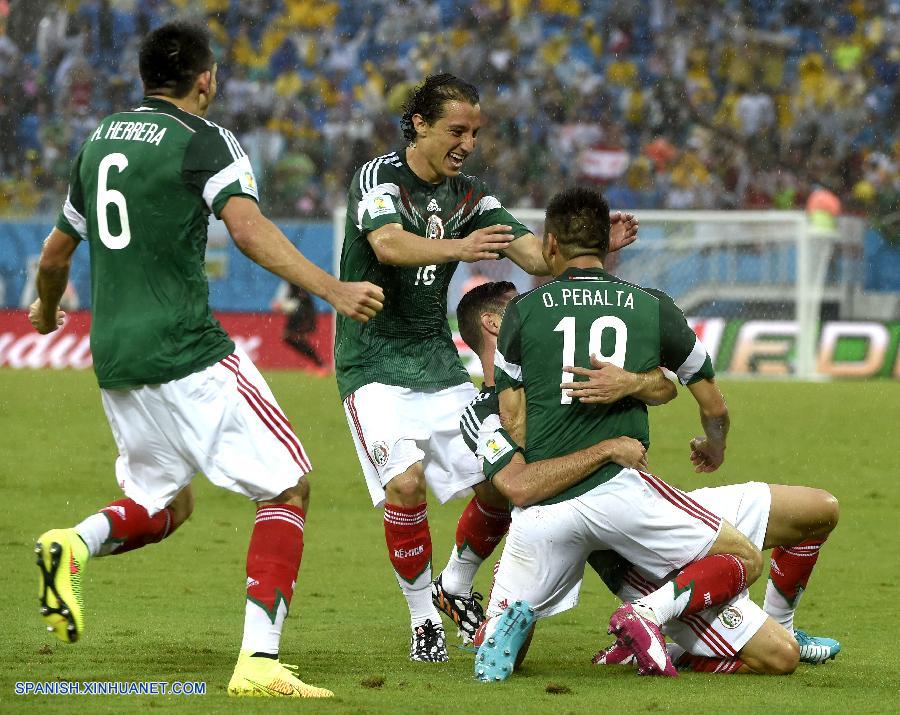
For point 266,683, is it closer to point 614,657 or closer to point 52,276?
point 614,657

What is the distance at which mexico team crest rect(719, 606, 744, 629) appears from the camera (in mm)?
5207

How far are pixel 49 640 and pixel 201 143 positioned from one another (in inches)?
85.5

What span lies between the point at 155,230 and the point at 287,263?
0.47 meters

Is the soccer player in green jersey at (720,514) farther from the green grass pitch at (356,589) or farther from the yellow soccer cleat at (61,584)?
the yellow soccer cleat at (61,584)

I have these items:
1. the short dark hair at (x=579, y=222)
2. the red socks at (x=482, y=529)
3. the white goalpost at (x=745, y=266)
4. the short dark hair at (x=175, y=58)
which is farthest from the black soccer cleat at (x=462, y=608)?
the white goalpost at (x=745, y=266)

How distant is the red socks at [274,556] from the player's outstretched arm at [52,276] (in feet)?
4.05

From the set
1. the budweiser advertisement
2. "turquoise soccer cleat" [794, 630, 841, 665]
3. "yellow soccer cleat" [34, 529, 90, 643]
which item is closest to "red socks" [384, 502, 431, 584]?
"yellow soccer cleat" [34, 529, 90, 643]

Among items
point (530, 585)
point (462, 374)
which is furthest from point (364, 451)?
point (530, 585)

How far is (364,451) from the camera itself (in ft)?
19.6

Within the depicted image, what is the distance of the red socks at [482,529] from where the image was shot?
20.5 ft

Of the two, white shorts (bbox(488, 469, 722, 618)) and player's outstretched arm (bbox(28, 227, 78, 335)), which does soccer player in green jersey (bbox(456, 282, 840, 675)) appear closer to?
white shorts (bbox(488, 469, 722, 618))

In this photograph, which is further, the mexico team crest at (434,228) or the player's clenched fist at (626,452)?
the mexico team crest at (434,228)

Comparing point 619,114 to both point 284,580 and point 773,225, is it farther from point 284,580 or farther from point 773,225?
point 284,580

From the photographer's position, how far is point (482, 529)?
625 centimetres
